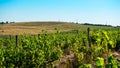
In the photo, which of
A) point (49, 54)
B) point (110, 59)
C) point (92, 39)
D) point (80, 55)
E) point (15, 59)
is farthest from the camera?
point (92, 39)

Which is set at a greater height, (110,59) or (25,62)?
(110,59)

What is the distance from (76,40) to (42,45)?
543 centimetres

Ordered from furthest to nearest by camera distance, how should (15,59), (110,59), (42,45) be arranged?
(42,45) → (15,59) → (110,59)

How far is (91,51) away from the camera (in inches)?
605

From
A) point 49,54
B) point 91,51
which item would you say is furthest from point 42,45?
point 91,51

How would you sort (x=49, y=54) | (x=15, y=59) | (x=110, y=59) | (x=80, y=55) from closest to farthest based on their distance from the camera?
(x=110, y=59) → (x=15, y=59) → (x=80, y=55) → (x=49, y=54)

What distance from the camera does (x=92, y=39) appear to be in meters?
20.7

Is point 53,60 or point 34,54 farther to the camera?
point 53,60

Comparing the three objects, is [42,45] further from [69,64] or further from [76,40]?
[76,40]

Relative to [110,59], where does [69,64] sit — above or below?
below

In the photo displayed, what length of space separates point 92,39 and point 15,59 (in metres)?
8.55

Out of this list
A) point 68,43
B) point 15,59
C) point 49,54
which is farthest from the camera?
point 68,43

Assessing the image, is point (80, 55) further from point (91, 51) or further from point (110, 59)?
point (110, 59)

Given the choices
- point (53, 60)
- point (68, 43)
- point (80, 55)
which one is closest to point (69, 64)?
point (80, 55)
